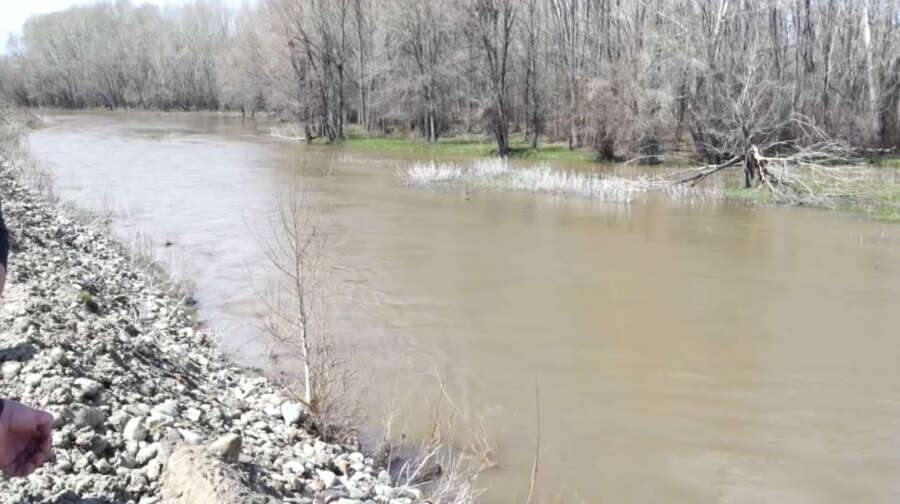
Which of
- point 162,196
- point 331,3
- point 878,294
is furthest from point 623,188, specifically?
point 331,3

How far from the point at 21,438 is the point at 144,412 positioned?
3.32 metres

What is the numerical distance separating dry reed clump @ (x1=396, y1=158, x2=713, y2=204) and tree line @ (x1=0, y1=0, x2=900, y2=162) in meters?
2.80

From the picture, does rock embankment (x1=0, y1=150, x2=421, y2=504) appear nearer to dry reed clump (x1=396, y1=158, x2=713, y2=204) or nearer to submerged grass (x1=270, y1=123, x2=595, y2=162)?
dry reed clump (x1=396, y1=158, x2=713, y2=204)

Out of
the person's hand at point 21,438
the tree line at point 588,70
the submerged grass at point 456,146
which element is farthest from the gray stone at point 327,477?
the submerged grass at point 456,146

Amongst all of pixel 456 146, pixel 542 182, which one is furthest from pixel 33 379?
pixel 456 146

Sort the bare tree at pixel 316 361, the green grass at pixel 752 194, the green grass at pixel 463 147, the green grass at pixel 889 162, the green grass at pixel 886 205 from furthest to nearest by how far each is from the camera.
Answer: the green grass at pixel 463 147 → the green grass at pixel 889 162 → the green grass at pixel 752 194 → the green grass at pixel 886 205 → the bare tree at pixel 316 361

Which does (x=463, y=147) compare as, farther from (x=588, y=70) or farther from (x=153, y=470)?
(x=153, y=470)

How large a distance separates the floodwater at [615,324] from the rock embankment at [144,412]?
1.34 m

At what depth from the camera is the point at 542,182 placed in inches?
965

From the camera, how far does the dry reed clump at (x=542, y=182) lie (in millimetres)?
23047

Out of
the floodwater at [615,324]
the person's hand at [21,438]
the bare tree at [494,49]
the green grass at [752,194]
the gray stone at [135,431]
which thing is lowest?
the floodwater at [615,324]

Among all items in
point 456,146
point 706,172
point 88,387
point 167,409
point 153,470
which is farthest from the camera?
point 456,146

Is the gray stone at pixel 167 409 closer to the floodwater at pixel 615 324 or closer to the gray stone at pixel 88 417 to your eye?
the gray stone at pixel 88 417

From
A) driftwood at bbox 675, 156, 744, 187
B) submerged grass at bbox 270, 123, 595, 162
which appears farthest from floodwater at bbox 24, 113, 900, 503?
submerged grass at bbox 270, 123, 595, 162
